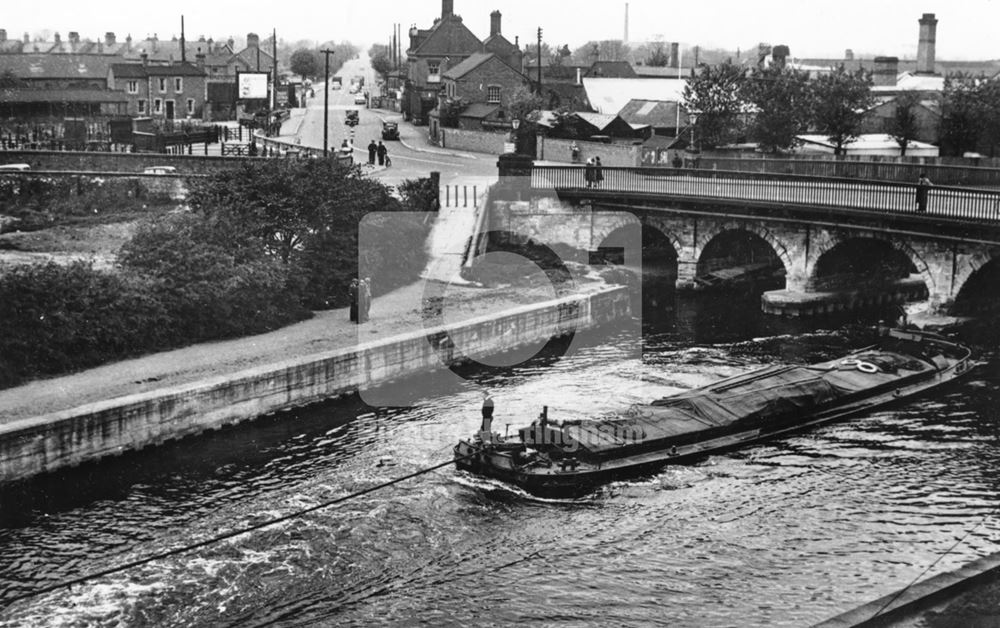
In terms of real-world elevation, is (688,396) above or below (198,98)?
below

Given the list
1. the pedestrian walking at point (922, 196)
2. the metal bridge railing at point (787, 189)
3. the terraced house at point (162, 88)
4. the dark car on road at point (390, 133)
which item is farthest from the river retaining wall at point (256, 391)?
the terraced house at point (162, 88)

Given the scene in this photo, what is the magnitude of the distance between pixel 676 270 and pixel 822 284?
8.91 meters

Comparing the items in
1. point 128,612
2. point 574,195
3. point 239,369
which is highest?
point 574,195

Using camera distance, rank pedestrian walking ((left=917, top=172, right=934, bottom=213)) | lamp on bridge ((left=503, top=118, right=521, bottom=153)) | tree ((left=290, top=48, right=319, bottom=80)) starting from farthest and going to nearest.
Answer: tree ((left=290, top=48, right=319, bottom=80)), lamp on bridge ((left=503, top=118, right=521, bottom=153)), pedestrian walking ((left=917, top=172, right=934, bottom=213))

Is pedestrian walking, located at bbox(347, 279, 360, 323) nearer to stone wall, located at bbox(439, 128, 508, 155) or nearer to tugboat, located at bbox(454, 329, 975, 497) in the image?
tugboat, located at bbox(454, 329, 975, 497)

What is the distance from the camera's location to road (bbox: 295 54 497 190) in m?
64.2

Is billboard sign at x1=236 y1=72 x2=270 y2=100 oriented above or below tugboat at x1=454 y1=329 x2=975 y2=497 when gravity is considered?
above

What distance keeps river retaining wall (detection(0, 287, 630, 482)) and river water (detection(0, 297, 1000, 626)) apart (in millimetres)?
484

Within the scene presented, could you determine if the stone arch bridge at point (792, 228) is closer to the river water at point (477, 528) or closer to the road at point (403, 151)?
the road at point (403, 151)

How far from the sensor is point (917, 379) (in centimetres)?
3591

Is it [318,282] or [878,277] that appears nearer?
[318,282]

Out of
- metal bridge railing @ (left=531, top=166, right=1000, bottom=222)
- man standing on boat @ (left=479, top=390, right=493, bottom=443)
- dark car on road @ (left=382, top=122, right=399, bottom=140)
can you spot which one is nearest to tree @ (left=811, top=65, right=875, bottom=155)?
metal bridge railing @ (left=531, top=166, right=1000, bottom=222)

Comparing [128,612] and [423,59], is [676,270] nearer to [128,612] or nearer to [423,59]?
[128,612]

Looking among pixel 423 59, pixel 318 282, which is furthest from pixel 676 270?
pixel 423 59
